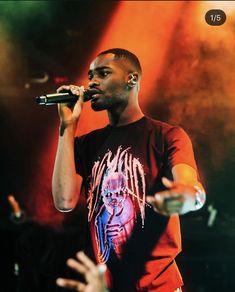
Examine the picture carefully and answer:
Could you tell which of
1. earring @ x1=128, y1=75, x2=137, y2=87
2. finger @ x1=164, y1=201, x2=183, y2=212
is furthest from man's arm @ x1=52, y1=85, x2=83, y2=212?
finger @ x1=164, y1=201, x2=183, y2=212

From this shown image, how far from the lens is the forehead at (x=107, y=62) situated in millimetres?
2633

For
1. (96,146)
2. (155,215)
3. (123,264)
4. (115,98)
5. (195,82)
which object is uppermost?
(195,82)

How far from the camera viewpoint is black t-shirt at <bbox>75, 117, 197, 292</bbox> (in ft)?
7.61

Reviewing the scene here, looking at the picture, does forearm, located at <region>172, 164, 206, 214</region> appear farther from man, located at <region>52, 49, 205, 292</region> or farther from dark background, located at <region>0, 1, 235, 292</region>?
dark background, located at <region>0, 1, 235, 292</region>

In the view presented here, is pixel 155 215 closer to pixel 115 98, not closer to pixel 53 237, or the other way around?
pixel 115 98

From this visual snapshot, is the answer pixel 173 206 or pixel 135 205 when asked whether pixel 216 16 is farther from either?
pixel 173 206

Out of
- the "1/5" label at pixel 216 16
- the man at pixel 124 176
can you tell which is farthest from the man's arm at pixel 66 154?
the "1/5" label at pixel 216 16

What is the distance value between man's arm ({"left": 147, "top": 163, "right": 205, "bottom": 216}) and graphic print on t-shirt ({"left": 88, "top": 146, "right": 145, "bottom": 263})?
0.29m

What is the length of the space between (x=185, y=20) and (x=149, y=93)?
0.58 meters

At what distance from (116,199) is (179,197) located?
30.1 inches

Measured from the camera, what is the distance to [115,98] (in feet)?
8.57

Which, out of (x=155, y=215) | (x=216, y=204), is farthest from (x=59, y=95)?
(x=216, y=204)

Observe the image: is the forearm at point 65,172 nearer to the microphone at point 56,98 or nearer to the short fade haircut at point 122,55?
the microphone at point 56,98

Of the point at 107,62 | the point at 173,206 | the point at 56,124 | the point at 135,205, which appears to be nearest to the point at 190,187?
the point at 173,206
